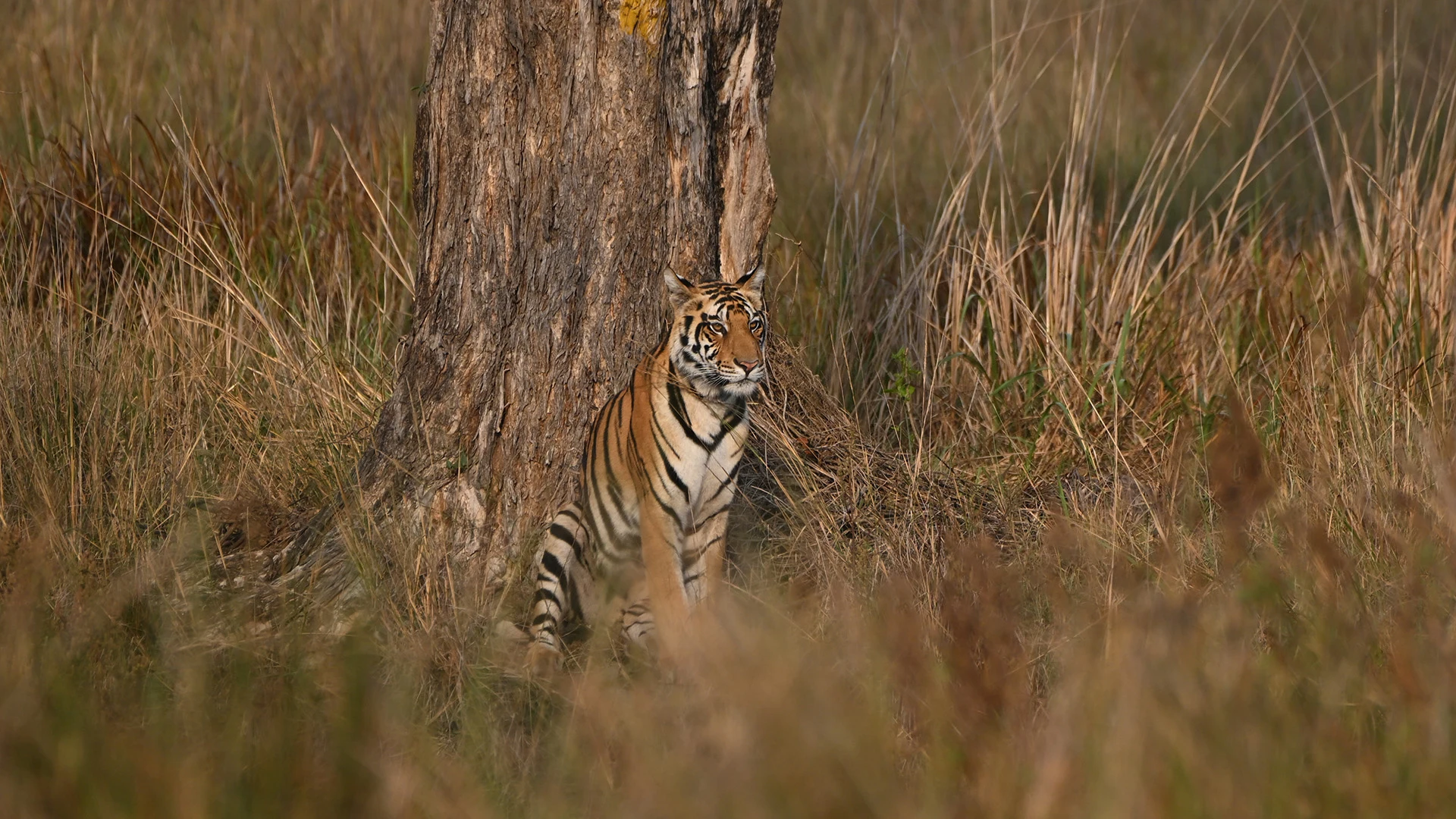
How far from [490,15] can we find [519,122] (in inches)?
10.8

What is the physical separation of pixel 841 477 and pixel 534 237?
3.84ft

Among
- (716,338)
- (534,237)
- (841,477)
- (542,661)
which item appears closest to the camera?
(542,661)

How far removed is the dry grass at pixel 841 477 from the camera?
1990 mm

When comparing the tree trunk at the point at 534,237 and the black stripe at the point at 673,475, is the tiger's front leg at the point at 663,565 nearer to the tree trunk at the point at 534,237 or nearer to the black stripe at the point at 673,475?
the black stripe at the point at 673,475

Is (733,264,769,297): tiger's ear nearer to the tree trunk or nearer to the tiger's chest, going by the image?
the tree trunk

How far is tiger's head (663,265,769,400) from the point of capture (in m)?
3.31

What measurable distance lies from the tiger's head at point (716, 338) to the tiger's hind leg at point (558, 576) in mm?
488

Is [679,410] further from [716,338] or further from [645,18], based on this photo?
[645,18]

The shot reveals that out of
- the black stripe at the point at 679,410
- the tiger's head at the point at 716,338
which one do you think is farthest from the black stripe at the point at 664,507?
the tiger's head at the point at 716,338

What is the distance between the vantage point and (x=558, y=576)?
3.38 m

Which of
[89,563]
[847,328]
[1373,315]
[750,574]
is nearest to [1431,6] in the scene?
[1373,315]

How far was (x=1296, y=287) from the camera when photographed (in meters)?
5.25

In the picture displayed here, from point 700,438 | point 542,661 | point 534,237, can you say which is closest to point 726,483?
point 700,438

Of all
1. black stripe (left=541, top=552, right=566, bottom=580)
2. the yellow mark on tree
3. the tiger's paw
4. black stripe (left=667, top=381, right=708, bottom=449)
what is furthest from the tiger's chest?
the yellow mark on tree
